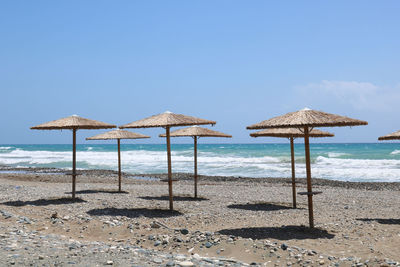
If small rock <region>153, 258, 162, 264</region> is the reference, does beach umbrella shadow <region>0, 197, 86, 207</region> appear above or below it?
above

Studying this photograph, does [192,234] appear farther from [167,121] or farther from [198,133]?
[198,133]

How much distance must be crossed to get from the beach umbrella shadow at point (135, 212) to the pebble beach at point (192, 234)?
0.02 meters

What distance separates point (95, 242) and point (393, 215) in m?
6.95

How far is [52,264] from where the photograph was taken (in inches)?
208

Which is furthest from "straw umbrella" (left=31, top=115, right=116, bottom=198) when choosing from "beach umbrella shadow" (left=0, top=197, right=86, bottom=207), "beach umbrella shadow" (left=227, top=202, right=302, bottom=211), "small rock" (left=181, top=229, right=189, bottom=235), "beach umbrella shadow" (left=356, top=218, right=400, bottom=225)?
"beach umbrella shadow" (left=356, top=218, right=400, bottom=225)

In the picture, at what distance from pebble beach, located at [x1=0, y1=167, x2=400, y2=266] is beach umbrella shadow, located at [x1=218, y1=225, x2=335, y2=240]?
0.06 ft

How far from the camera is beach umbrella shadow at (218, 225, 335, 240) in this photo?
7.02 meters

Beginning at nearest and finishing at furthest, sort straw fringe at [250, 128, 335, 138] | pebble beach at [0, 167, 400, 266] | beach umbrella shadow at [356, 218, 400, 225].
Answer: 1. pebble beach at [0, 167, 400, 266]
2. beach umbrella shadow at [356, 218, 400, 225]
3. straw fringe at [250, 128, 335, 138]

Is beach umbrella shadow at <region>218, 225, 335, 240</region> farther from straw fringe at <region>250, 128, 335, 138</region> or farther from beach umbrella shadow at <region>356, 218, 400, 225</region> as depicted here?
straw fringe at <region>250, 128, 335, 138</region>

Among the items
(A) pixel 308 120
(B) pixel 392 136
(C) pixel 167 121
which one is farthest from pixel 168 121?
(B) pixel 392 136

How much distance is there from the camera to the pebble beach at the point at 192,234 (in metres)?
5.73

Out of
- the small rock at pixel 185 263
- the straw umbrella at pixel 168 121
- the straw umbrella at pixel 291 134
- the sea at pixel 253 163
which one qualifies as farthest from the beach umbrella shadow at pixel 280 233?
the sea at pixel 253 163

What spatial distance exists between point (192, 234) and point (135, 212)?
2.75 m

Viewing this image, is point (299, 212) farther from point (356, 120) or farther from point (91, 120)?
point (91, 120)
